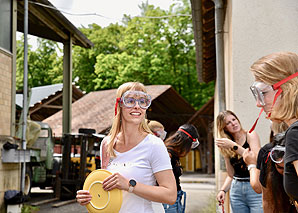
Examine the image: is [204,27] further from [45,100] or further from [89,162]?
[45,100]

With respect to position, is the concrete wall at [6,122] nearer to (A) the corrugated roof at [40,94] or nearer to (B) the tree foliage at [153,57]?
(A) the corrugated roof at [40,94]

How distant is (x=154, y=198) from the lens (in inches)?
103

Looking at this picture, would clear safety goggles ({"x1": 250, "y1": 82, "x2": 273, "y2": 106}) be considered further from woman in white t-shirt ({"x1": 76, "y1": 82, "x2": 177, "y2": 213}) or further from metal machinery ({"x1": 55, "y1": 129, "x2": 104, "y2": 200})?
metal machinery ({"x1": 55, "y1": 129, "x2": 104, "y2": 200})

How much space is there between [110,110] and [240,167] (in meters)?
25.4

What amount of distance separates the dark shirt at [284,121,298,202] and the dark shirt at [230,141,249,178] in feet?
7.95

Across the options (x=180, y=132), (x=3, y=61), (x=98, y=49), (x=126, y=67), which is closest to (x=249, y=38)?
(x=180, y=132)

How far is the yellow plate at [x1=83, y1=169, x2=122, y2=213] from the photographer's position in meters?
2.58

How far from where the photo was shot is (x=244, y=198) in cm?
410

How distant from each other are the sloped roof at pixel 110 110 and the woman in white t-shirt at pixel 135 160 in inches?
947

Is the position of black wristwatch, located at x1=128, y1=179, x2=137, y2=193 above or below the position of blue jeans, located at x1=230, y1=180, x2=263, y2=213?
above

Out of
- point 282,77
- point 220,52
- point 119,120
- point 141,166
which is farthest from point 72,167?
point 282,77

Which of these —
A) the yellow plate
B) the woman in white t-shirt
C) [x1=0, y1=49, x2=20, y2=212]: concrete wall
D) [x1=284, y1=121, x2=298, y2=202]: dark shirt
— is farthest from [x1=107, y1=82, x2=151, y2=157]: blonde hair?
[x1=0, y1=49, x2=20, y2=212]: concrete wall

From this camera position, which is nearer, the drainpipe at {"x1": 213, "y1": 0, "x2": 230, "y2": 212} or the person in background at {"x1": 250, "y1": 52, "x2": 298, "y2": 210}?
the person in background at {"x1": 250, "y1": 52, "x2": 298, "y2": 210}

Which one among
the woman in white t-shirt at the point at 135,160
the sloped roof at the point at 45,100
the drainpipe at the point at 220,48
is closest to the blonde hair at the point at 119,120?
the woman in white t-shirt at the point at 135,160
